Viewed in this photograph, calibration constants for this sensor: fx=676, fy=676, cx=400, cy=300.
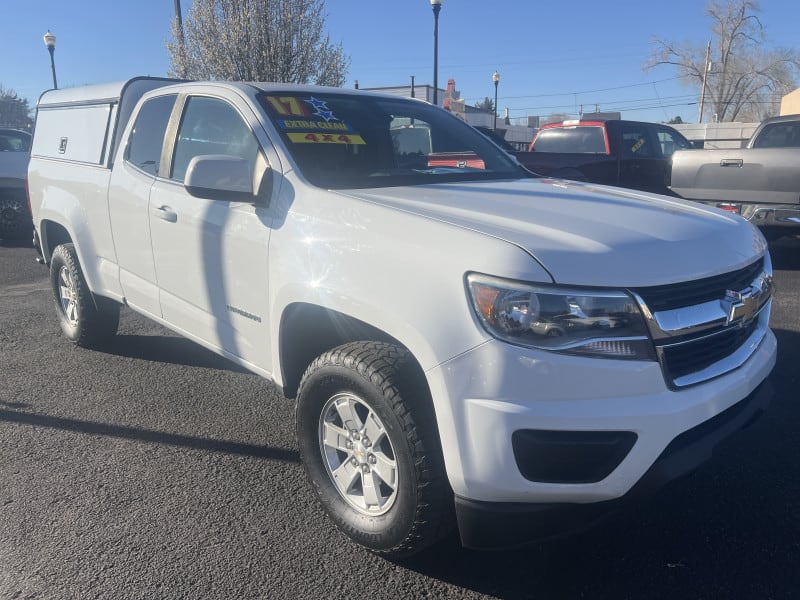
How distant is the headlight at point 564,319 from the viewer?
2.08 metres

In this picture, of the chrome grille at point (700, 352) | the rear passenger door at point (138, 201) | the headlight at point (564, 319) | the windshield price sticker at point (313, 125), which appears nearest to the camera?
the headlight at point (564, 319)

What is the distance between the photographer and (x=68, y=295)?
5.31 metres

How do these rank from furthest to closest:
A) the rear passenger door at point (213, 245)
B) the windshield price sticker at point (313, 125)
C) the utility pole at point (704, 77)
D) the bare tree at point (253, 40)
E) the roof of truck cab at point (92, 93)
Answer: the utility pole at point (704, 77), the bare tree at point (253, 40), the roof of truck cab at point (92, 93), the windshield price sticker at point (313, 125), the rear passenger door at point (213, 245)

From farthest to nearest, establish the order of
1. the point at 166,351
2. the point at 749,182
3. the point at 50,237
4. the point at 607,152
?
1. the point at 607,152
2. the point at 749,182
3. the point at 50,237
4. the point at 166,351

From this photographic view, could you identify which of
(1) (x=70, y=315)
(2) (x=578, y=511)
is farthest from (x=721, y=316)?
(1) (x=70, y=315)

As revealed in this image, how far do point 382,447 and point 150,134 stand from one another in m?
2.64

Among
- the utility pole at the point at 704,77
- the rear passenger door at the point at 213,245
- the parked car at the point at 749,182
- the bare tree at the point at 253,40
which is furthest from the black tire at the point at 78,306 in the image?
the utility pole at the point at 704,77

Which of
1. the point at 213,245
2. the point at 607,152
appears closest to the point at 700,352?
the point at 213,245

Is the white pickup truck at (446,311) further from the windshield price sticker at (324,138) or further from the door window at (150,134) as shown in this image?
the door window at (150,134)

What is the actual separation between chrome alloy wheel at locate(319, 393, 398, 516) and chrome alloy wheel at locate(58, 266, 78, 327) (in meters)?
3.10

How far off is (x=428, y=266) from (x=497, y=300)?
28 cm

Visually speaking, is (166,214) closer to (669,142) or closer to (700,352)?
(700,352)

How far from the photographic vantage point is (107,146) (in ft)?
14.7

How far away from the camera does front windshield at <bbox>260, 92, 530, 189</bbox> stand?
3.15 m
